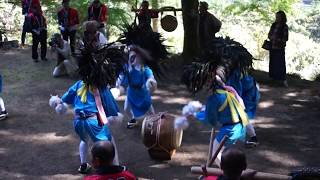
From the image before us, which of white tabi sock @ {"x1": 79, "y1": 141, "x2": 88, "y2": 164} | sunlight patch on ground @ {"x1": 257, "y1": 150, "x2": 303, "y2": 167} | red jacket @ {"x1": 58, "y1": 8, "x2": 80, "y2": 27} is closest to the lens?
white tabi sock @ {"x1": 79, "y1": 141, "x2": 88, "y2": 164}

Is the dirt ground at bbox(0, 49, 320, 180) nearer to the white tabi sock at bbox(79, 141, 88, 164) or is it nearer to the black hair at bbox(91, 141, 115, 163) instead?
the white tabi sock at bbox(79, 141, 88, 164)

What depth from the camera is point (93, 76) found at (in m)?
5.68

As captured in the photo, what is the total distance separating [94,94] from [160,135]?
3.72ft

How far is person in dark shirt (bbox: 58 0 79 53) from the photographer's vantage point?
37.2ft

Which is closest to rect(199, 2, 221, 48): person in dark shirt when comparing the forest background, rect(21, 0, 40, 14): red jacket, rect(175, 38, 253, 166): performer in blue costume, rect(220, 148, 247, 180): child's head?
rect(21, 0, 40, 14): red jacket

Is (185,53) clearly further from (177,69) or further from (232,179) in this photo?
(232,179)

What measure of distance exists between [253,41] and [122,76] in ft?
42.3

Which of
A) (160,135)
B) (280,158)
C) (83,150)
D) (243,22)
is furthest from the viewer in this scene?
(243,22)

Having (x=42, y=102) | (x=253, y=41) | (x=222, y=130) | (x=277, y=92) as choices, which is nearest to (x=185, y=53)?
(x=277, y=92)

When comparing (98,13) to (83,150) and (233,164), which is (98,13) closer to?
(83,150)

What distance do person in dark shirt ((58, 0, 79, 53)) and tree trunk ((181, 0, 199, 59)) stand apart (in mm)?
2517

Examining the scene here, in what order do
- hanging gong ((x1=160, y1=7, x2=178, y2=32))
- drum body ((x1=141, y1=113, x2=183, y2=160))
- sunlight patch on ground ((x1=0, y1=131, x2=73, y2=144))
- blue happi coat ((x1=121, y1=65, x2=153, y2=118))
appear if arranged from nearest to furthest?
drum body ((x1=141, y1=113, x2=183, y2=160)) → blue happi coat ((x1=121, y1=65, x2=153, y2=118)) → sunlight patch on ground ((x1=0, y1=131, x2=73, y2=144)) → hanging gong ((x1=160, y1=7, x2=178, y2=32))

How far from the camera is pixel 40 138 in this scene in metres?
7.60

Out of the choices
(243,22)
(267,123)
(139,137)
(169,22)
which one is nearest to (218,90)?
(139,137)
